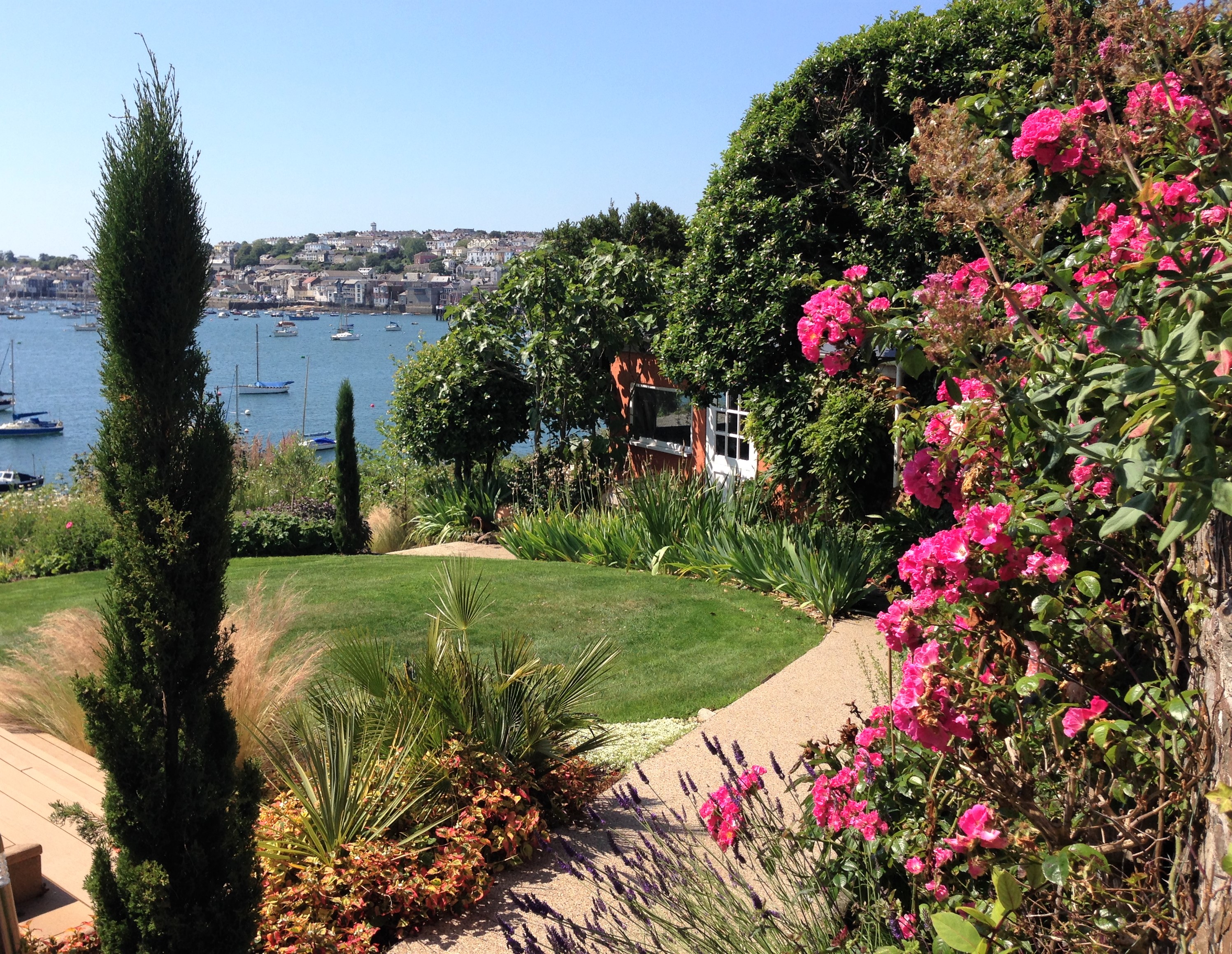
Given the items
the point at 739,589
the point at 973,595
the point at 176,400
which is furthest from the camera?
the point at 739,589

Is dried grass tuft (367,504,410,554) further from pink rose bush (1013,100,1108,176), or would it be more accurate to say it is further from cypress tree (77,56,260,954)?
pink rose bush (1013,100,1108,176)

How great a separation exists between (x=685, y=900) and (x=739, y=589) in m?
6.05

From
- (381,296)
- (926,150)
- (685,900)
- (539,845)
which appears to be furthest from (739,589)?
(381,296)

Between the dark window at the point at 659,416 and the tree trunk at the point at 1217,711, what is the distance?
11.2 meters

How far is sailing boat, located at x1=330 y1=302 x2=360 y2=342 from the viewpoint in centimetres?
9606

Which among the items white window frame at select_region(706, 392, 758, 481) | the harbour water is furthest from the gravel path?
white window frame at select_region(706, 392, 758, 481)

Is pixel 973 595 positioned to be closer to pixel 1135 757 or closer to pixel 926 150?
pixel 1135 757

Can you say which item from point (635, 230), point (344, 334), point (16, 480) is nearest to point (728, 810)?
point (635, 230)

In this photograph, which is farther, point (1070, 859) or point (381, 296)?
point (381, 296)

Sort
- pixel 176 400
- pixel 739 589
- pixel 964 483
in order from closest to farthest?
pixel 964 483 < pixel 176 400 < pixel 739 589

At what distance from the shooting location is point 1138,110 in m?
2.65

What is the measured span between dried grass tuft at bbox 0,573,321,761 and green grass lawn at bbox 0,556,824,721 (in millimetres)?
700

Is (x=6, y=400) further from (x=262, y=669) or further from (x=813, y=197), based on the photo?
(x=262, y=669)

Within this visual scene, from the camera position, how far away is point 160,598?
9.37ft
